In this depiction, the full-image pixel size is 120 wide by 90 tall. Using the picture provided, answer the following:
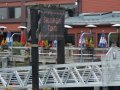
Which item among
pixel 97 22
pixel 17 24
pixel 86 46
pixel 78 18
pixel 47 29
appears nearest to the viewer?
pixel 47 29

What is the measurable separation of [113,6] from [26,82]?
25.2m

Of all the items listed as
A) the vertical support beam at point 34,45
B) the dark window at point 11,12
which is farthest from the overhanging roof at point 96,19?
the vertical support beam at point 34,45

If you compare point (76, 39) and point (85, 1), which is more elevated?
point (85, 1)

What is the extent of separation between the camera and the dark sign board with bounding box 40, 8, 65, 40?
51.5 feet

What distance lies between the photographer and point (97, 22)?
38469 millimetres

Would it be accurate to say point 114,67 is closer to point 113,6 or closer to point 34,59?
point 34,59

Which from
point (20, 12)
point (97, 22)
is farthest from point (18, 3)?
point (97, 22)

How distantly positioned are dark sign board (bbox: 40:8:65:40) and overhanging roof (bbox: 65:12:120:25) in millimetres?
20016

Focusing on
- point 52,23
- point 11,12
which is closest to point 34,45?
point 52,23

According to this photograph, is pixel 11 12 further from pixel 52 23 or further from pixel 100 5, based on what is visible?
pixel 52 23

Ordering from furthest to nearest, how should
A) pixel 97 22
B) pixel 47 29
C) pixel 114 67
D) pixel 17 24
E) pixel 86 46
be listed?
pixel 17 24 → pixel 97 22 → pixel 86 46 → pixel 114 67 → pixel 47 29

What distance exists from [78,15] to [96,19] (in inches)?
214

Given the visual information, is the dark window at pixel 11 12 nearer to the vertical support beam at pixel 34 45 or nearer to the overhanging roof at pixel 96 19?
the overhanging roof at pixel 96 19

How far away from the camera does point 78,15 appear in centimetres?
4416
